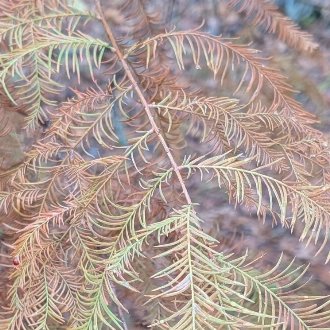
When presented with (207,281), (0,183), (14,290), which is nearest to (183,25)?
(0,183)

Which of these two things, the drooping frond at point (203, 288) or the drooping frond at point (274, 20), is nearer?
the drooping frond at point (203, 288)

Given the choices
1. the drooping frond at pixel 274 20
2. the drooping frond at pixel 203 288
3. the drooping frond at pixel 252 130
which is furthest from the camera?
the drooping frond at pixel 274 20

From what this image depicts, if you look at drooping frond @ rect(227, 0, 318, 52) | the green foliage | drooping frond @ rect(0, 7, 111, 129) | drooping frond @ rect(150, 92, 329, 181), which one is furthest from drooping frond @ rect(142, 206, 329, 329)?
drooping frond @ rect(227, 0, 318, 52)

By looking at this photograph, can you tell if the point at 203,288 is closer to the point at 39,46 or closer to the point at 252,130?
the point at 252,130

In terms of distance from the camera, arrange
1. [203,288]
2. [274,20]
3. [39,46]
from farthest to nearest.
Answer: [274,20]
[39,46]
[203,288]

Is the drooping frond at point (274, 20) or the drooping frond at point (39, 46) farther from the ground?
the drooping frond at point (39, 46)

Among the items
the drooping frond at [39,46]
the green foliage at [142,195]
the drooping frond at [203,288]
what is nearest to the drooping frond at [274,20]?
the green foliage at [142,195]

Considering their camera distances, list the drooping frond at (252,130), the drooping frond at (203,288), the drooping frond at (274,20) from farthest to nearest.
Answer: the drooping frond at (274,20) → the drooping frond at (252,130) → the drooping frond at (203,288)

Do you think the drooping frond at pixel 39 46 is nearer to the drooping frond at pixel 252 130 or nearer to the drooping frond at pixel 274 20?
the drooping frond at pixel 252 130

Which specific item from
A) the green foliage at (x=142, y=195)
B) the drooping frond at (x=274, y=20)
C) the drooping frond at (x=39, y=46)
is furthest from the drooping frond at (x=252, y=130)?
the drooping frond at (x=274, y=20)

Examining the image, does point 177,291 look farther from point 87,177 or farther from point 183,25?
point 183,25

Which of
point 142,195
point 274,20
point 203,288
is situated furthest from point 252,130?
point 274,20

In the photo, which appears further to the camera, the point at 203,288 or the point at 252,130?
the point at 252,130
